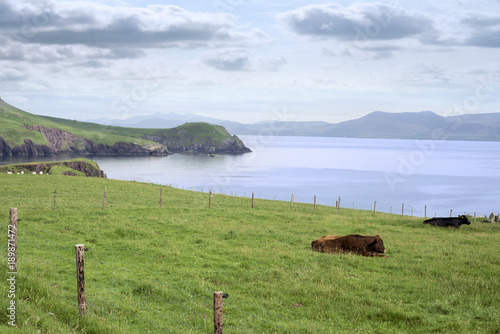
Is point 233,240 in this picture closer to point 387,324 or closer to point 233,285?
point 233,285

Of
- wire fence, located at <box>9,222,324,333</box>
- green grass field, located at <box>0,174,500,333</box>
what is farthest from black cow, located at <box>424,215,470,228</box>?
wire fence, located at <box>9,222,324,333</box>

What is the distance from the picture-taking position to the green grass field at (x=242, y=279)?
10016mm

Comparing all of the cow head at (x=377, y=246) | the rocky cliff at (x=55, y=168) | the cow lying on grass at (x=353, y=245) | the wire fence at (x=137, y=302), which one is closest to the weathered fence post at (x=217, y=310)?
the wire fence at (x=137, y=302)

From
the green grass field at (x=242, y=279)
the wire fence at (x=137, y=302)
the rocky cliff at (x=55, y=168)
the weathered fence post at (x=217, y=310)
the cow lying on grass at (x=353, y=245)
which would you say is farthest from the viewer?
the rocky cliff at (x=55, y=168)

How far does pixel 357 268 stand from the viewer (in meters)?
16.2

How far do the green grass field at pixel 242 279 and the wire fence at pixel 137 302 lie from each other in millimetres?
43

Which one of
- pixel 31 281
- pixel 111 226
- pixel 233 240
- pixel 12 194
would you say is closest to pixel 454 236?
pixel 233 240

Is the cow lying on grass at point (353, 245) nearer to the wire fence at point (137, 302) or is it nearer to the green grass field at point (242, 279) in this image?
the green grass field at point (242, 279)

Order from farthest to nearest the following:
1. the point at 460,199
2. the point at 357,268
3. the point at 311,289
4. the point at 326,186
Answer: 1. the point at 326,186
2. the point at 460,199
3. the point at 357,268
4. the point at 311,289

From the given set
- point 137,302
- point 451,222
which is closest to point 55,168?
point 451,222

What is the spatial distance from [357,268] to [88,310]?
10812 millimetres

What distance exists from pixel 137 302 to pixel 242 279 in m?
4.18

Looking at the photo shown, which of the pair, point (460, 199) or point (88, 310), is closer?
point (88, 310)

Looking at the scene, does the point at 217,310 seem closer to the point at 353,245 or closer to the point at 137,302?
the point at 137,302
